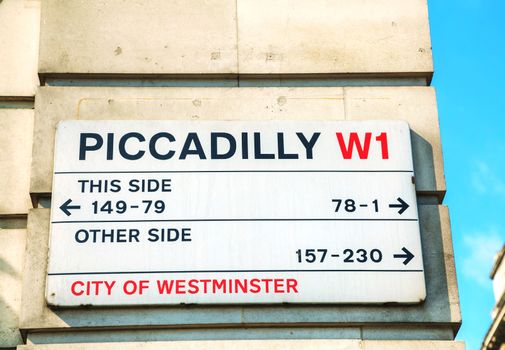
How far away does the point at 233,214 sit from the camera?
21.5 ft

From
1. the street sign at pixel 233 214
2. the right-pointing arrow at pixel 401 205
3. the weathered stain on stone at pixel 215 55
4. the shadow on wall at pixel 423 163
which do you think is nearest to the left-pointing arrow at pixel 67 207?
the street sign at pixel 233 214

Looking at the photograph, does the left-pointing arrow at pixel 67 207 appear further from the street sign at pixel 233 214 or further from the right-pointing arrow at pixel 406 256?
the right-pointing arrow at pixel 406 256

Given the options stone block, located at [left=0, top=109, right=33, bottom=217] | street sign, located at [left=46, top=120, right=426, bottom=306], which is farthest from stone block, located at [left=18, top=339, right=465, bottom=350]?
stone block, located at [left=0, top=109, right=33, bottom=217]

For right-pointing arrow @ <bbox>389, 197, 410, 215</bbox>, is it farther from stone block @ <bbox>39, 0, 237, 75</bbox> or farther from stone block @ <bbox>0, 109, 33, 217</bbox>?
stone block @ <bbox>0, 109, 33, 217</bbox>

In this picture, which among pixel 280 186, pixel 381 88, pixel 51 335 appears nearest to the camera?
pixel 51 335

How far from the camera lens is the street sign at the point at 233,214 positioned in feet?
20.9

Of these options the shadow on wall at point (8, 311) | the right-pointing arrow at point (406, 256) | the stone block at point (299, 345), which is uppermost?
the right-pointing arrow at point (406, 256)

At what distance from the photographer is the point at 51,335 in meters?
6.29

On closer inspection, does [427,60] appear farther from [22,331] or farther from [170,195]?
[22,331]

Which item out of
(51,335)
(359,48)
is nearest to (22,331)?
(51,335)

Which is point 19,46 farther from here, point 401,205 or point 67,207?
point 401,205

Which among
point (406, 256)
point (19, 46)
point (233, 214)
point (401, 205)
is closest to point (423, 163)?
point (401, 205)

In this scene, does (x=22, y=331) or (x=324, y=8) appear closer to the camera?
(x=22, y=331)

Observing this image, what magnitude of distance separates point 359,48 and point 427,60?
0.53m
